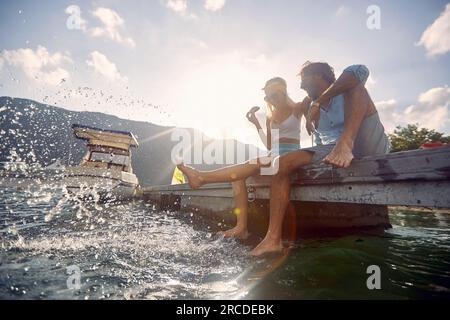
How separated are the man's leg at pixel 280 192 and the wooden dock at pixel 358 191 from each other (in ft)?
0.65

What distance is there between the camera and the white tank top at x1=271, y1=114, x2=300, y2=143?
3.99m

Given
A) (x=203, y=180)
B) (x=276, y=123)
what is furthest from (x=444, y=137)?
(x=203, y=180)

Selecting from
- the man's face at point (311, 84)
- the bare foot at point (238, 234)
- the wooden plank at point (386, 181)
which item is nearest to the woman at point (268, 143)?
the bare foot at point (238, 234)

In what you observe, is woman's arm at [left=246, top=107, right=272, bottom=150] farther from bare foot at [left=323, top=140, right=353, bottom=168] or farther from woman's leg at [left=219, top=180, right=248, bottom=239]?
bare foot at [left=323, top=140, right=353, bottom=168]

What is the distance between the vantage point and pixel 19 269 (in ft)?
6.12

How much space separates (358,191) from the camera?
250cm

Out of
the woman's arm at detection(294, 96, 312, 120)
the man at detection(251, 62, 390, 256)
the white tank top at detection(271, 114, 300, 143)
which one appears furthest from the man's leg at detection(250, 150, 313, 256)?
the woman's arm at detection(294, 96, 312, 120)

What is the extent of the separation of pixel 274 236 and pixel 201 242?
3.37 ft

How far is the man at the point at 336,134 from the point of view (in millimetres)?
2508

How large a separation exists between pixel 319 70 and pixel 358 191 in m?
1.71

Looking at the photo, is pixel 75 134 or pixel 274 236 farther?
pixel 75 134

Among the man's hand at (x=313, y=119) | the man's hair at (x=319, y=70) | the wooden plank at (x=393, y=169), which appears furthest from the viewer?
the man's hair at (x=319, y=70)

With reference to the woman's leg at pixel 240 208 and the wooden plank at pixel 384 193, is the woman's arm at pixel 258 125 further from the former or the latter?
the wooden plank at pixel 384 193
